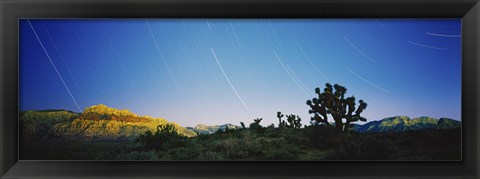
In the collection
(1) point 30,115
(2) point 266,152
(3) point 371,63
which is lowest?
(2) point 266,152

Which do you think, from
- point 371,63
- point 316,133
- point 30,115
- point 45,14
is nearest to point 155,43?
point 45,14

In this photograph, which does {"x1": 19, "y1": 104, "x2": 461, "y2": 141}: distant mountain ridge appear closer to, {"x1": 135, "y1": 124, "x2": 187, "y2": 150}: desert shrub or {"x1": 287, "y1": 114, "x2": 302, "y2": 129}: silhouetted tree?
{"x1": 135, "y1": 124, "x2": 187, "y2": 150}: desert shrub

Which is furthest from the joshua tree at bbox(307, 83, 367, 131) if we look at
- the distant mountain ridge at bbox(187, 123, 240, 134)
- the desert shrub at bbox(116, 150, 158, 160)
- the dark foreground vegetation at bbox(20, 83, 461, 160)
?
the desert shrub at bbox(116, 150, 158, 160)

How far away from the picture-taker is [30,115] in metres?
1.84

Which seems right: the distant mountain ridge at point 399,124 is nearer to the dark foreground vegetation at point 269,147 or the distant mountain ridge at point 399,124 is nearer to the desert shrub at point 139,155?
the dark foreground vegetation at point 269,147

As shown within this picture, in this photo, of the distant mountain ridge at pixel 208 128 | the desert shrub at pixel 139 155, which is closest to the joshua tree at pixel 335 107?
the distant mountain ridge at pixel 208 128

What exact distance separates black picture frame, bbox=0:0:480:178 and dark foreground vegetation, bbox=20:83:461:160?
0.11 feet

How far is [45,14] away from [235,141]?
0.93 metres

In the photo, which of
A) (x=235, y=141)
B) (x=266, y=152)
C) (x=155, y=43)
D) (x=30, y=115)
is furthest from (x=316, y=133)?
(x=30, y=115)

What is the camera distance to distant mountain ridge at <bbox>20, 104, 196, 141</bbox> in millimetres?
1843

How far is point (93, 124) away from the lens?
6.09 feet

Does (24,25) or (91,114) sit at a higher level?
(24,25)

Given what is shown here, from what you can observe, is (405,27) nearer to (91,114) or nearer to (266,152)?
(266,152)

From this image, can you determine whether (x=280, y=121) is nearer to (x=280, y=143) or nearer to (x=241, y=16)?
(x=280, y=143)
